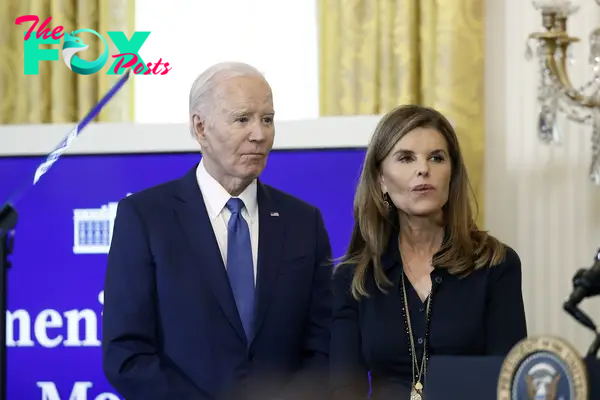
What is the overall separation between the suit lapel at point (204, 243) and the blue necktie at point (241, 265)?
29mm

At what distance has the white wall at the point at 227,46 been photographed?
391 cm

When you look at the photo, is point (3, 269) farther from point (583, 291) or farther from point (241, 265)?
point (583, 291)

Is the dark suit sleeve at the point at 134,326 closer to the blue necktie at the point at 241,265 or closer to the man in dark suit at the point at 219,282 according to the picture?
the man in dark suit at the point at 219,282

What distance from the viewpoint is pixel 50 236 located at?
294 centimetres

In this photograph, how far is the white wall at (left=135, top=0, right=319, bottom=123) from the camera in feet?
12.8

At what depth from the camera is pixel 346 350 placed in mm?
2240

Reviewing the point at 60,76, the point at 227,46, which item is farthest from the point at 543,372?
the point at 60,76

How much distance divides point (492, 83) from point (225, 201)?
165 cm

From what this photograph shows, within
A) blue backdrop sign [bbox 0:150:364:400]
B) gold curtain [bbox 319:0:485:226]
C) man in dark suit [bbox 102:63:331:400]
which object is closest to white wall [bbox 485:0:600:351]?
gold curtain [bbox 319:0:485:226]

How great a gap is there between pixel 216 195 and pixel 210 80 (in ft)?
0.91

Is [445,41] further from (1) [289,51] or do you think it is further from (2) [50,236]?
(2) [50,236]

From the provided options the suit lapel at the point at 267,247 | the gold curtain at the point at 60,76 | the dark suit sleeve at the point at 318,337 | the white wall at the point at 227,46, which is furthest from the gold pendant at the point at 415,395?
the gold curtain at the point at 60,76

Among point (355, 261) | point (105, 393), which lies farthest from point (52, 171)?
point (355, 261)

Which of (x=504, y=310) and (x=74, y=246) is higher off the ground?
(x=74, y=246)
